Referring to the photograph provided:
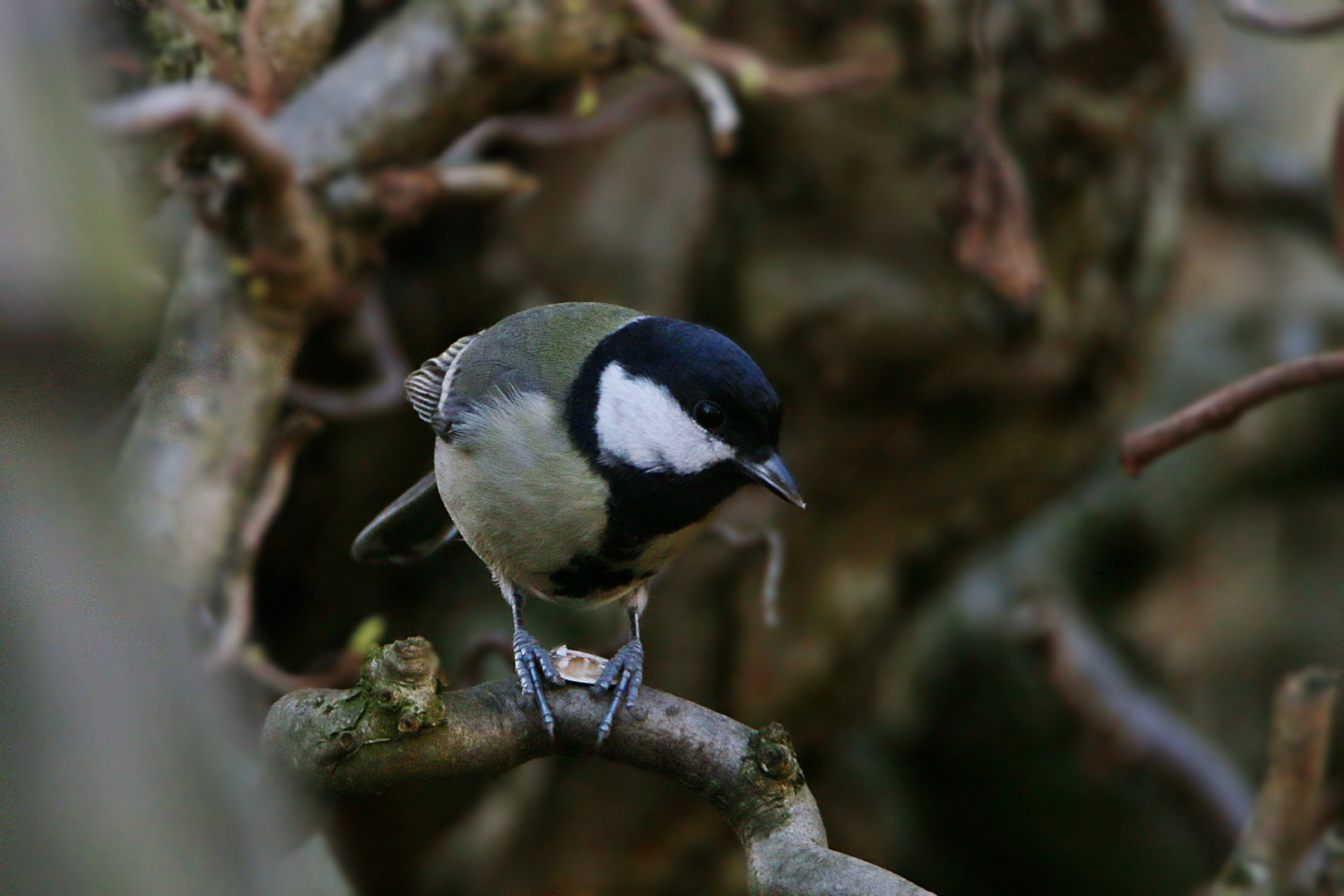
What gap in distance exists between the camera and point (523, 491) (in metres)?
1.68

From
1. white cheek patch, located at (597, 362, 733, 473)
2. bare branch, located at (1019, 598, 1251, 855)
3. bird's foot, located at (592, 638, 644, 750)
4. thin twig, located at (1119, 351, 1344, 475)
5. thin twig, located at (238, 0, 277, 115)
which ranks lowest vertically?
bare branch, located at (1019, 598, 1251, 855)

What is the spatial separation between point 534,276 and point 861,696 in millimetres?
1615

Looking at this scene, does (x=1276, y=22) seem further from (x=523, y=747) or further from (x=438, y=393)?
(x=523, y=747)

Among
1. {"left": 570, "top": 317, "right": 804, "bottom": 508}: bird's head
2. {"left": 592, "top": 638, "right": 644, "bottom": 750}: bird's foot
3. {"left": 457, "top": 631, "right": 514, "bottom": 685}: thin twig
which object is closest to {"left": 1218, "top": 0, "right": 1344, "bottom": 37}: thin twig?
{"left": 570, "top": 317, "right": 804, "bottom": 508}: bird's head

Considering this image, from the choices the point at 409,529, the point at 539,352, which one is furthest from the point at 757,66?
the point at 409,529

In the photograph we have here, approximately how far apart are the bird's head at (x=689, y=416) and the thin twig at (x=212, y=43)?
0.90 metres

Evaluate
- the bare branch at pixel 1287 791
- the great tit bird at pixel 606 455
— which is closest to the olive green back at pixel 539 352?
the great tit bird at pixel 606 455

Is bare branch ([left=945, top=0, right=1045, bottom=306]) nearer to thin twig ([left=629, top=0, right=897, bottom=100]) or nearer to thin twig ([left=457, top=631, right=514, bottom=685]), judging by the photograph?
thin twig ([left=629, top=0, right=897, bottom=100])

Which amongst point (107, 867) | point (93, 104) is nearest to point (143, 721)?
point (107, 867)

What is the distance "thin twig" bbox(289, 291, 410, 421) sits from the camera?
2.60m

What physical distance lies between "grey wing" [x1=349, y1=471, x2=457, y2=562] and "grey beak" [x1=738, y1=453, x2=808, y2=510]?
565 mm

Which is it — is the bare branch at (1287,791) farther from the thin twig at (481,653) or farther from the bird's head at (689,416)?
the thin twig at (481,653)

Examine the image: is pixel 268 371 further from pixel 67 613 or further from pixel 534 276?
pixel 67 613

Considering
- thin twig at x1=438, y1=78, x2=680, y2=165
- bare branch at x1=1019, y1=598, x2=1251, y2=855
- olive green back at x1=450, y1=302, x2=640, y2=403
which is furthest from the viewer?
bare branch at x1=1019, y1=598, x2=1251, y2=855
